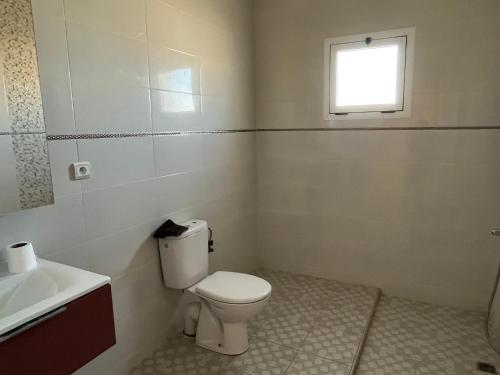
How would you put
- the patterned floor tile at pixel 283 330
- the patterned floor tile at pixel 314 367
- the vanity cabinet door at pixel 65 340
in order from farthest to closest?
the patterned floor tile at pixel 283 330, the patterned floor tile at pixel 314 367, the vanity cabinet door at pixel 65 340

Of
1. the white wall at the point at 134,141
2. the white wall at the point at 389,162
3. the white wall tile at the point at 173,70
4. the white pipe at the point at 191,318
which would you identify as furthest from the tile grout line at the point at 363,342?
the white wall tile at the point at 173,70

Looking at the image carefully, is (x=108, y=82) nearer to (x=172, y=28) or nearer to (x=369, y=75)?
(x=172, y=28)

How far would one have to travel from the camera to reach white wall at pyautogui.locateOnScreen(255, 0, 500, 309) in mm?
2385

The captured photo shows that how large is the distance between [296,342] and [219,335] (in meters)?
0.48

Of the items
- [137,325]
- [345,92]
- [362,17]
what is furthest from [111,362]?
[362,17]

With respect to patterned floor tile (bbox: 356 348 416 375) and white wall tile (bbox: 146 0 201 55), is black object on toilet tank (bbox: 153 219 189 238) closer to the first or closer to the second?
white wall tile (bbox: 146 0 201 55)

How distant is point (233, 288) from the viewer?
2066 millimetres

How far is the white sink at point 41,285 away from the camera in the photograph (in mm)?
1230

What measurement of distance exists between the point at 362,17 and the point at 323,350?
2261 millimetres

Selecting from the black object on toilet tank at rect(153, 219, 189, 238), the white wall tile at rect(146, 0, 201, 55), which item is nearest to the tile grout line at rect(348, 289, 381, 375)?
the black object on toilet tank at rect(153, 219, 189, 238)

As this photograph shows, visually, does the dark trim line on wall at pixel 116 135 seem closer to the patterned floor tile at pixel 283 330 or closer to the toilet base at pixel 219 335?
the toilet base at pixel 219 335

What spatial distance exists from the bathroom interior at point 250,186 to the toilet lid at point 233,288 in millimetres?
14

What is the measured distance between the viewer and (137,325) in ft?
6.63

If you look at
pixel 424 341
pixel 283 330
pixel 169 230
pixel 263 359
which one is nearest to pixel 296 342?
pixel 283 330
